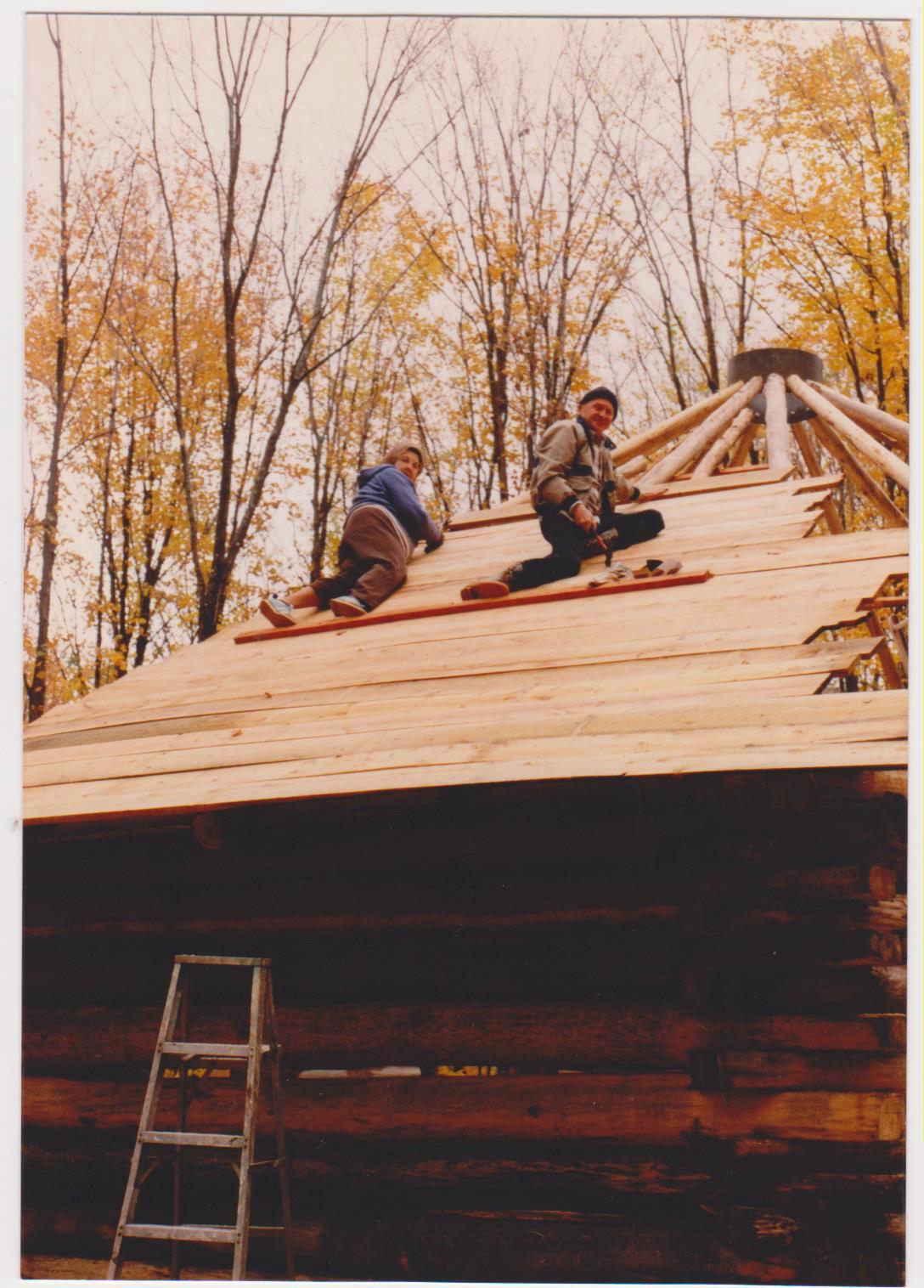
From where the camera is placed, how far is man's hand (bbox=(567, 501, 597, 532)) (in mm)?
5824

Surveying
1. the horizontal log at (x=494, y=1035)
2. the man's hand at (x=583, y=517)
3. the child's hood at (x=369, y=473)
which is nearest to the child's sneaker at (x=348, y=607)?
the child's hood at (x=369, y=473)

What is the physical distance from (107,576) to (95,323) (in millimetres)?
3522

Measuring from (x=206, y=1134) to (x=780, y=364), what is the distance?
8508 millimetres

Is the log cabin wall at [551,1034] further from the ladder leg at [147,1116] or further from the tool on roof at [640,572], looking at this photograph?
the tool on roof at [640,572]

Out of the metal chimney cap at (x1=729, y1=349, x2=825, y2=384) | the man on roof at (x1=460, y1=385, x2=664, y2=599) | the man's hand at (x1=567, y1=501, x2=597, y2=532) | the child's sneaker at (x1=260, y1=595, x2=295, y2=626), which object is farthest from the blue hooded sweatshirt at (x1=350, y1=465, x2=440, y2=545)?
the metal chimney cap at (x1=729, y1=349, x2=825, y2=384)

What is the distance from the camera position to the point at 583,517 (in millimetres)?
5832

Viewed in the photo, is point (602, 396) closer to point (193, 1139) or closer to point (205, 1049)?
point (205, 1049)

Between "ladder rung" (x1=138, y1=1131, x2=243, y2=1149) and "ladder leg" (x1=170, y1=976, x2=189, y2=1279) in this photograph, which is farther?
"ladder leg" (x1=170, y1=976, x2=189, y2=1279)

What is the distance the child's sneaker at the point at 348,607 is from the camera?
587 cm

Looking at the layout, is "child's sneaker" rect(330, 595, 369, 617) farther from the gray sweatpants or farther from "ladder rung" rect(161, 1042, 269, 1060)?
"ladder rung" rect(161, 1042, 269, 1060)

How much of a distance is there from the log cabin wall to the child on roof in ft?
6.90

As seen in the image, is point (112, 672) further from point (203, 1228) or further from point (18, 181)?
point (203, 1228)

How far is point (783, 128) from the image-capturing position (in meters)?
12.5

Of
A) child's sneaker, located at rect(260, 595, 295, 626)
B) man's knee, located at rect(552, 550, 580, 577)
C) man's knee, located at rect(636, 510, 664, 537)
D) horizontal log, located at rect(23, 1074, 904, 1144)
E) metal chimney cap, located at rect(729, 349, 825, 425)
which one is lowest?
horizontal log, located at rect(23, 1074, 904, 1144)
